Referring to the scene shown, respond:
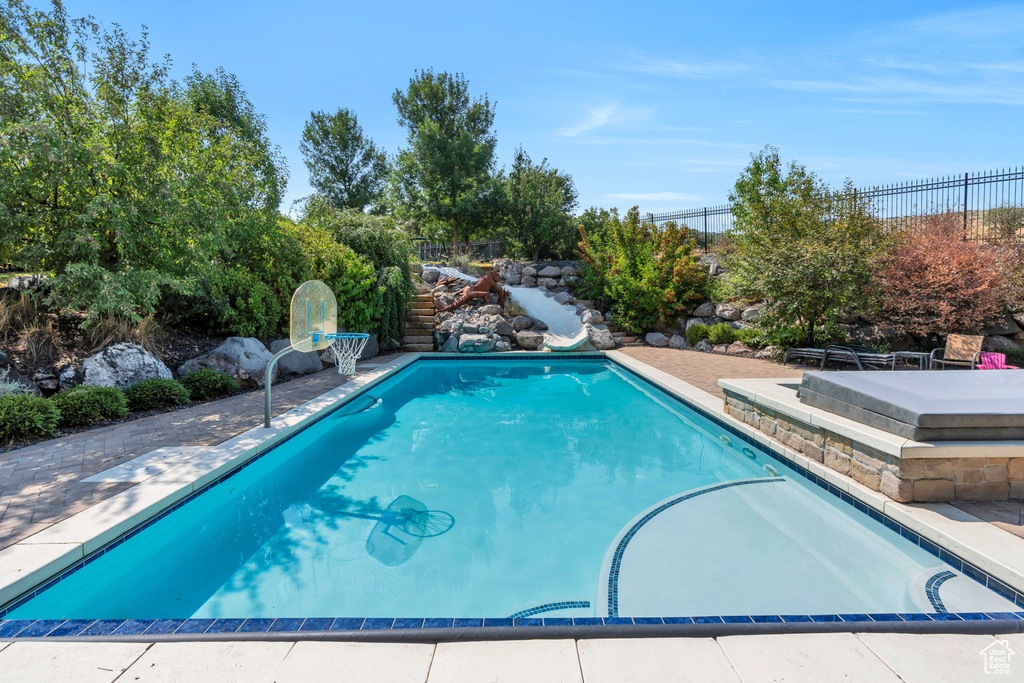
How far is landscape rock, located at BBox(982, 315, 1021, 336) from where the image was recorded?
30.1ft

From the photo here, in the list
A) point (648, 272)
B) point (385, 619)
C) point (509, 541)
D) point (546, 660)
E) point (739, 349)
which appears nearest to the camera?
point (546, 660)

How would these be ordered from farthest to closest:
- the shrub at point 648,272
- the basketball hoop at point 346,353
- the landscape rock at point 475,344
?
the shrub at point 648,272, the landscape rock at point 475,344, the basketball hoop at point 346,353

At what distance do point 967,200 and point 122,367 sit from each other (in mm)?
18378

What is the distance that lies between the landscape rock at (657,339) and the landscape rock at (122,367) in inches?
432

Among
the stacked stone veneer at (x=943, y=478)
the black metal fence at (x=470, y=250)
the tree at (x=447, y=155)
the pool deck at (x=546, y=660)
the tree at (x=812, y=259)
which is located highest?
the tree at (x=447, y=155)

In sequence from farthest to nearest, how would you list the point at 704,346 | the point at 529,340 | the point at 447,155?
the point at 447,155
the point at 529,340
the point at 704,346

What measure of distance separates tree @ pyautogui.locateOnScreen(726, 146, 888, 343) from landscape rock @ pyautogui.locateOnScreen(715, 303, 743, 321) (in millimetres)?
1665

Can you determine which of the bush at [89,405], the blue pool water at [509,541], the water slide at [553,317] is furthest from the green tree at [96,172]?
the water slide at [553,317]

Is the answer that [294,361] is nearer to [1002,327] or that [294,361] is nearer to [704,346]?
[704,346]

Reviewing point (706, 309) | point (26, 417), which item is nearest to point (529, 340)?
point (706, 309)

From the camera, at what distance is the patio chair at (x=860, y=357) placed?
8008 millimetres

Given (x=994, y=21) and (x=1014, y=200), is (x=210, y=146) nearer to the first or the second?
(x=994, y=21)

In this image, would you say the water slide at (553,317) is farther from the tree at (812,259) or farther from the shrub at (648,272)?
the tree at (812,259)

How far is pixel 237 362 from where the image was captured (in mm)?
7613
